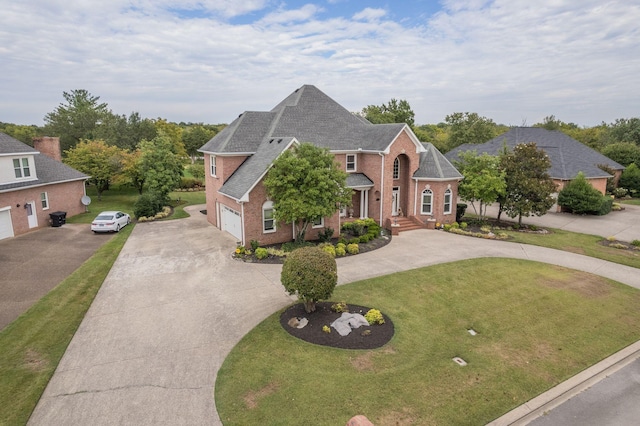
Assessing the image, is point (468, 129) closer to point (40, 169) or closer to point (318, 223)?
point (318, 223)

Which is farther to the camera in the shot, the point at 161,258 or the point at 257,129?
the point at 257,129

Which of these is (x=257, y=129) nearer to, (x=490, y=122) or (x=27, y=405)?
(x=27, y=405)

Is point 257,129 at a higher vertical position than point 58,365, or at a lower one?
higher

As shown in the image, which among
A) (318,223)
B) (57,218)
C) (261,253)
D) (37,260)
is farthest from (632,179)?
(57,218)

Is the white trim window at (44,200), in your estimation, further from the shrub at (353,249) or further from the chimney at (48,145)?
the shrub at (353,249)

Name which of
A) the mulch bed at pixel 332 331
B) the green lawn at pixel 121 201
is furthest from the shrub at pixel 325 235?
the green lawn at pixel 121 201

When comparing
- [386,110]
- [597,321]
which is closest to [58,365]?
[597,321]

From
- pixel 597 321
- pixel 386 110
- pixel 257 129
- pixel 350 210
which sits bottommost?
pixel 597 321
